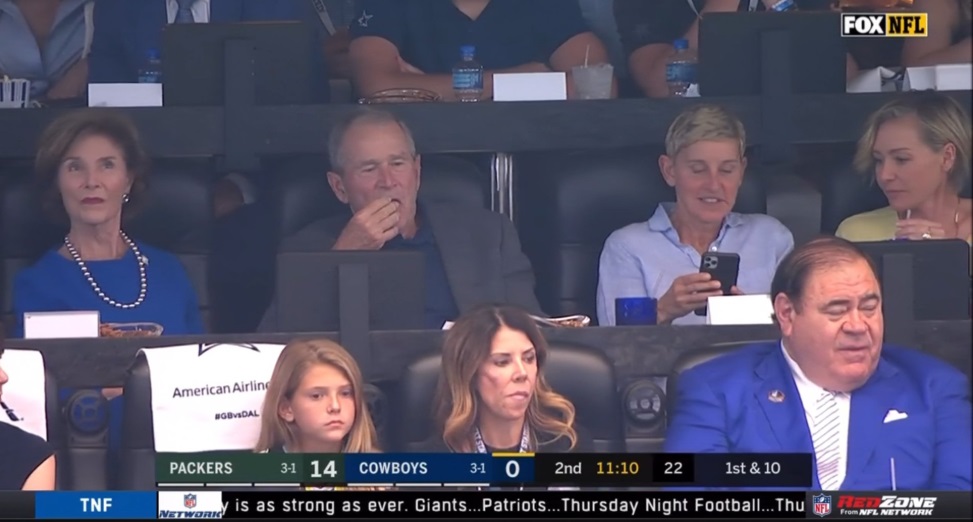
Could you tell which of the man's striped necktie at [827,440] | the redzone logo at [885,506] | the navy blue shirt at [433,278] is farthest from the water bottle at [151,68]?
the redzone logo at [885,506]

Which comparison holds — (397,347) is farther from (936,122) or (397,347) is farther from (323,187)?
(936,122)

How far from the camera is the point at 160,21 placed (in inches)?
147

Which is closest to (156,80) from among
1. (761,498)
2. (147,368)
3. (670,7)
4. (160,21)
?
(160,21)

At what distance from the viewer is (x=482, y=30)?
12.7 feet

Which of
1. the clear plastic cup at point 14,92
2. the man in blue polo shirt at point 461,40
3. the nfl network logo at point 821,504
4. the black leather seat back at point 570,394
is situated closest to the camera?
the nfl network logo at point 821,504

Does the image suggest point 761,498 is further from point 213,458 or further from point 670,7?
point 670,7

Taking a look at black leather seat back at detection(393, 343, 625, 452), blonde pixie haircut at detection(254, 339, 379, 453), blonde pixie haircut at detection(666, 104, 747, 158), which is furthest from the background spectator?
blonde pixie haircut at detection(254, 339, 379, 453)

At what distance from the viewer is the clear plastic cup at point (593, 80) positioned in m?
3.68

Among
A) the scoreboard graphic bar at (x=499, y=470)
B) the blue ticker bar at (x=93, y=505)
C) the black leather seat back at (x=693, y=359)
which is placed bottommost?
the blue ticker bar at (x=93, y=505)

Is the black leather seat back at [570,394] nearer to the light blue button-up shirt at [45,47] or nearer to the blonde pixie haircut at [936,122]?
the blonde pixie haircut at [936,122]

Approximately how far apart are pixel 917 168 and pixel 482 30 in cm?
110

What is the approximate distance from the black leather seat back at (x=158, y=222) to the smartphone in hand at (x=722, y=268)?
41.7 inches

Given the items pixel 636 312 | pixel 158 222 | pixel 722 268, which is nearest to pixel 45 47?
pixel 158 222

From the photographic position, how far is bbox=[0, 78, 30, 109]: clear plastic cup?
11.7ft
